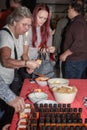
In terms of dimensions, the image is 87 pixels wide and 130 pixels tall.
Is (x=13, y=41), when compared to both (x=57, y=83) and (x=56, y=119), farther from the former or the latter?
(x=56, y=119)

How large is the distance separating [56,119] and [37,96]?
59 cm

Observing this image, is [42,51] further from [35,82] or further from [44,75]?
[35,82]

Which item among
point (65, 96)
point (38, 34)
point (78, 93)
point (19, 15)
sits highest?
point (19, 15)

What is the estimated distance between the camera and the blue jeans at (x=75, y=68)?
386 cm

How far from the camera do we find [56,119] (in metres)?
1.63

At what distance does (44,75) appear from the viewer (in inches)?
113

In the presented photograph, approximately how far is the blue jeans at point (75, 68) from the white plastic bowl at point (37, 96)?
167 cm

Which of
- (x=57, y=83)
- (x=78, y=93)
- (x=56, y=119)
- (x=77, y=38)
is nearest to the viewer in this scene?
(x=56, y=119)

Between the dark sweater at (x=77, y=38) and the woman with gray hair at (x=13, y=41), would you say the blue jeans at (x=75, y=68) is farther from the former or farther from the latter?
the woman with gray hair at (x=13, y=41)

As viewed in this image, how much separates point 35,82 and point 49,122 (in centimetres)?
104

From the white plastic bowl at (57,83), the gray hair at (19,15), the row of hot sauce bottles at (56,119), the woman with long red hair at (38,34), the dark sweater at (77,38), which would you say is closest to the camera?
the row of hot sauce bottles at (56,119)

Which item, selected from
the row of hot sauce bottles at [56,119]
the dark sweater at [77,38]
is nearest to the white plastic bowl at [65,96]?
the row of hot sauce bottles at [56,119]

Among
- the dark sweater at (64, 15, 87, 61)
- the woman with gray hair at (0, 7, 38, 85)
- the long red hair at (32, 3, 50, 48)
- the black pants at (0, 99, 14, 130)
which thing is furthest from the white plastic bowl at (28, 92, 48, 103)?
the dark sweater at (64, 15, 87, 61)

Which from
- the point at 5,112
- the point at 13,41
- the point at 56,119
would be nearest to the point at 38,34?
the point at 13,41
